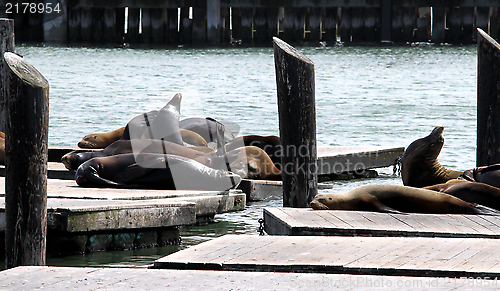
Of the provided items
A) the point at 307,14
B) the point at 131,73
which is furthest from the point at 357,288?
the point at 307,14

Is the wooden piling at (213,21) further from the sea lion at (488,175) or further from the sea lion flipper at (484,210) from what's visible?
the sea lion flipper at (484,210)

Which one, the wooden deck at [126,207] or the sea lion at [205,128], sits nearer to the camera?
the wooden deck at [126,207]

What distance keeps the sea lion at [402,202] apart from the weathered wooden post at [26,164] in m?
2.29

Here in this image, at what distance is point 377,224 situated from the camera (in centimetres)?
586

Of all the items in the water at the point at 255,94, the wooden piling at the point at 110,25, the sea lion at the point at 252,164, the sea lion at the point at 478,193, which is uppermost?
the wooden piling at the point at 110,25

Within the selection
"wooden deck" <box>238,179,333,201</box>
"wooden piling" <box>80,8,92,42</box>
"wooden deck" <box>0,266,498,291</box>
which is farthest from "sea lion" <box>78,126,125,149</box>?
"wooden piling" <box>80,8,92,42</box>

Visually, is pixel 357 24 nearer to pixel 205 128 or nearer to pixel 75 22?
pixel 75 22

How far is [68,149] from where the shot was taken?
1044 cm

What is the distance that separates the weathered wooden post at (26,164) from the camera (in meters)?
5.09

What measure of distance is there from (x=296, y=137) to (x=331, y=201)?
0.71 metres

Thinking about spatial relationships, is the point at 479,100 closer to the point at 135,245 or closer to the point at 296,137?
the point at 296,137

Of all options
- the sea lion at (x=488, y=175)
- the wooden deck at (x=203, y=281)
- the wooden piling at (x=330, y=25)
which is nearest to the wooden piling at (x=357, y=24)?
the wooden piling at (x=330, y=25)

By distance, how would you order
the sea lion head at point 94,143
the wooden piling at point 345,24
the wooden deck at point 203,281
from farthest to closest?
the wooden piling at point 345,24 → the sea lion head at point 94,143 → the wooden deck at point 203,281

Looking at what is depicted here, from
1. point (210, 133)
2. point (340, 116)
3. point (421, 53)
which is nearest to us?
point (210, 133)
